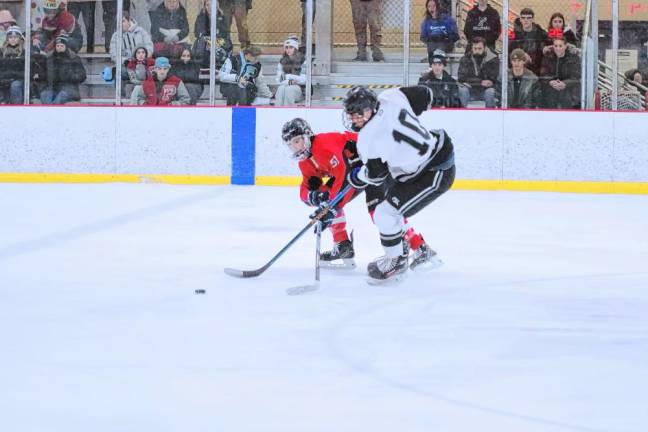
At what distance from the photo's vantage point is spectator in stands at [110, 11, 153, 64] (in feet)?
31.8

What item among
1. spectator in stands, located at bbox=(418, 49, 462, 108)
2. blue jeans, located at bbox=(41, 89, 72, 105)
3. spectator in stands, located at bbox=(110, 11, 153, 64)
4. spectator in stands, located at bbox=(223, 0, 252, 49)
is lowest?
Result: blue jeans, located at bbox=(41, 89, 72, 105)

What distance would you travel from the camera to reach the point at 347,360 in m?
3.01

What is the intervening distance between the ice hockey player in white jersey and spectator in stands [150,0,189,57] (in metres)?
5.52

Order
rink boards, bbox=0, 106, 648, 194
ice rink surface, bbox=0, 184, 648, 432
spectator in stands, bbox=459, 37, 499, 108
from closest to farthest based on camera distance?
ice rink surface, bbox=0, 184, 648, 432 < rink boards, bbox=0, 106, 648, 194 < spectator in stands, bbox=459, 37, 499, 108

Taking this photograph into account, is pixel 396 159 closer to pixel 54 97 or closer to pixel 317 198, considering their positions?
pixel 317 198

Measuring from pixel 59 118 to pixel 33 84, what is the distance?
0.45 meters

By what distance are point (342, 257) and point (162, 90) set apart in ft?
17.2

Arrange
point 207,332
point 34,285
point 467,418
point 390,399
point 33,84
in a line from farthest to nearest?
point 33,84 → point 34,285 → point 207,332 → point 390,399 → point 467,418

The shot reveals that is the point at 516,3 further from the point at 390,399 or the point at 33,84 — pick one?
the point at 390,399

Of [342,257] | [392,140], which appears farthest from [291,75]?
[392,140]

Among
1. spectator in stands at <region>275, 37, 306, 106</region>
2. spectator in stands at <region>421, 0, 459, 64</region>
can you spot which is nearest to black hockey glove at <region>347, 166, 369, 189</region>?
spectator in stands at <region>421, 0, 459, 64</region>

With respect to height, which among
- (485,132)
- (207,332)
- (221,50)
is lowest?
(207,332)

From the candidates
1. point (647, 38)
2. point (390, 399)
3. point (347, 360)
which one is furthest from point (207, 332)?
point (647, 38)

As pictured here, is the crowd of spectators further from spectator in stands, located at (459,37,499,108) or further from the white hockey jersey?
the white hockey jersey
